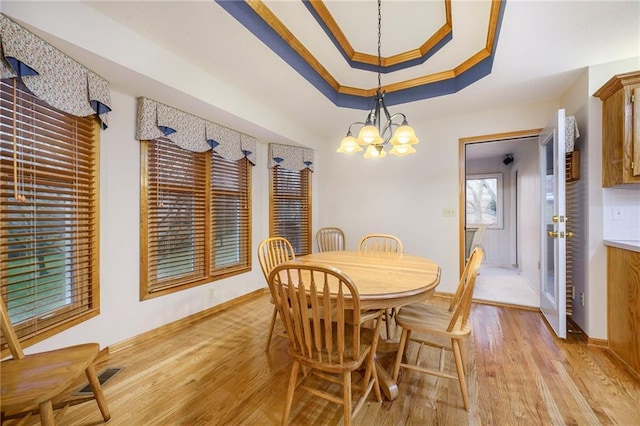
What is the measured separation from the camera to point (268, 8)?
183cm

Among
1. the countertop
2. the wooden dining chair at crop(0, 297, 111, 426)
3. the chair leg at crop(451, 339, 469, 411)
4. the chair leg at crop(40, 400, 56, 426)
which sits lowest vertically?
the chair leg at crop(451, 339, 469, 411)

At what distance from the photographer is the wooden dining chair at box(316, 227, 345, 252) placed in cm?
398

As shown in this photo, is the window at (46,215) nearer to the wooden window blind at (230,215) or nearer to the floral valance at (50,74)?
the floral valance at (50,74)

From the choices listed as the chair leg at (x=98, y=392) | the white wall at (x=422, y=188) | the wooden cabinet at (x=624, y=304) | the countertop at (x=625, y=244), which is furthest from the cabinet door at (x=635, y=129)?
the chair leg at (x=98, y=392)

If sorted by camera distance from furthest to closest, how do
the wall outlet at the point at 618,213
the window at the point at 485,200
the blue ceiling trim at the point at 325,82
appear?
the window at the point at 485,200 < the wall outlet at the point at 618,213 < the blue ceiling trim at the point at 325,82

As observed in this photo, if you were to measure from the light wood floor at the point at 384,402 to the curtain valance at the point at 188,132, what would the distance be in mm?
1864

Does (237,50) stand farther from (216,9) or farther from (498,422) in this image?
(498,422)

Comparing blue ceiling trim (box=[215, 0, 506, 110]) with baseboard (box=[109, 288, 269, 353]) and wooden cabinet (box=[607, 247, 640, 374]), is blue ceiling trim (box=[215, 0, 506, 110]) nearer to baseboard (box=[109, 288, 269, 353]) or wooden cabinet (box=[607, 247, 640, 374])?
wooden cabinet (box=[607, 247, 640, 374])

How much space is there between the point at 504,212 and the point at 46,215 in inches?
274

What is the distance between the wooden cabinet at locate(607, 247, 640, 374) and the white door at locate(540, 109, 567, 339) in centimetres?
27

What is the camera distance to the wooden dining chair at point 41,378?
40.6 inches

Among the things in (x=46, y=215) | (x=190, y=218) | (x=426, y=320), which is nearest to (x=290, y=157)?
(x=190, y=218)

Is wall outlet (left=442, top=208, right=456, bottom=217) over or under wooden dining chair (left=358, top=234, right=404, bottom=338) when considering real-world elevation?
over

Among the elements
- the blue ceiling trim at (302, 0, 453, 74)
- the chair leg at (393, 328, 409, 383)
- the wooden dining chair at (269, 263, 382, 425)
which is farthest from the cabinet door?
the wooden dining chair at (269, 263, 382, 425)
